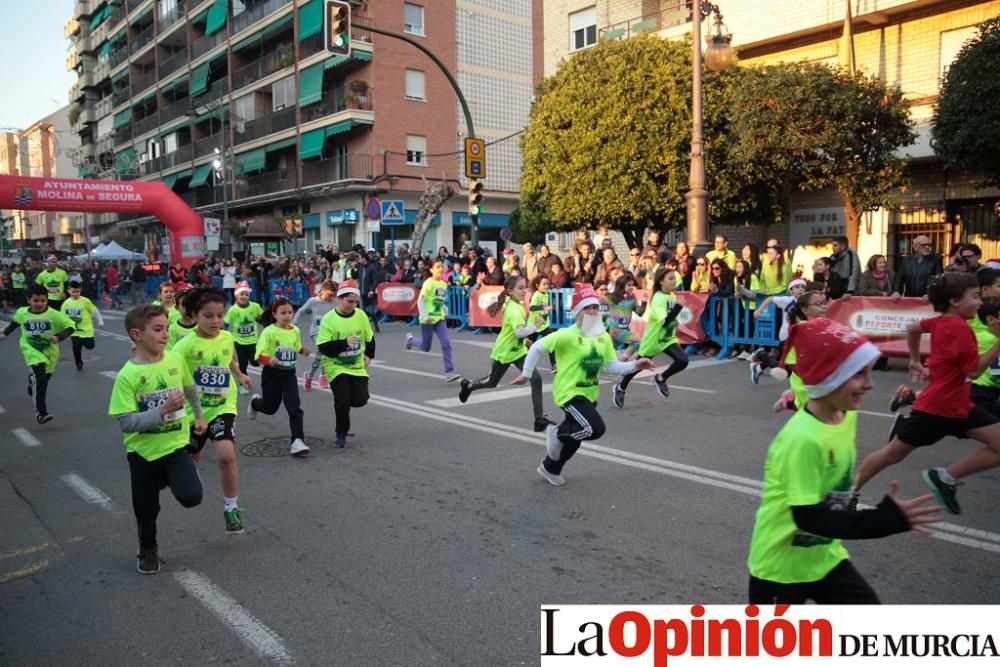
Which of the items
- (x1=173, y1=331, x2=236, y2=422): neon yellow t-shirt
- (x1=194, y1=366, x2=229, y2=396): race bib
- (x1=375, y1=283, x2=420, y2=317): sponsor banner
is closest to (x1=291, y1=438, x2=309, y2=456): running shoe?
(x1=173, y1=331, x2=236, y2=422): neon yellow t-shirt

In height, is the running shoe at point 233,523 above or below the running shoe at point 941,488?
below

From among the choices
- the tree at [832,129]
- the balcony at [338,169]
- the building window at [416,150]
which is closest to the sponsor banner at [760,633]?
the tree at [832,129]

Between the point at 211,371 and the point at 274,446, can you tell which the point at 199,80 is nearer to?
the point at 274,446

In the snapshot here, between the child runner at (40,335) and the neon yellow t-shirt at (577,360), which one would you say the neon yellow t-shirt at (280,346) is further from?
the child runner at (40,335)

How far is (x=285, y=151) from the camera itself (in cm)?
4103

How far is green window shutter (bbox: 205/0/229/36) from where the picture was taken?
43.7m

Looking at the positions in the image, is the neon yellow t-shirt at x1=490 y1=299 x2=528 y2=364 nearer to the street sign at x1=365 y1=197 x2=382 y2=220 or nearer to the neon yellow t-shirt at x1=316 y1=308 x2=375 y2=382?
the neon yellow t-shirt at x1=316 y1=308 x2=375 y2=382

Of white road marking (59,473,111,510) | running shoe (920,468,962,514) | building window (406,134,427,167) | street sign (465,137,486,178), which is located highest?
building window (406,134,427,167)

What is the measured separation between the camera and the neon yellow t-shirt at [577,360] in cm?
609

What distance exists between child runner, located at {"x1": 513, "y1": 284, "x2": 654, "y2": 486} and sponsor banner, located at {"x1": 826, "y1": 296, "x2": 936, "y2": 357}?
6650 millimetres

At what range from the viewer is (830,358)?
2.69 m

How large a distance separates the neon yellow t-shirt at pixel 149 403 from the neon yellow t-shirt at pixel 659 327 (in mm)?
6369

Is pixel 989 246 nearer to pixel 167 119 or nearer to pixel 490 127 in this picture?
pixel 490 127

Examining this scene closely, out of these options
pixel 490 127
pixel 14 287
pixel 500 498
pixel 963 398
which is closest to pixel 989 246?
pixel 963 398
